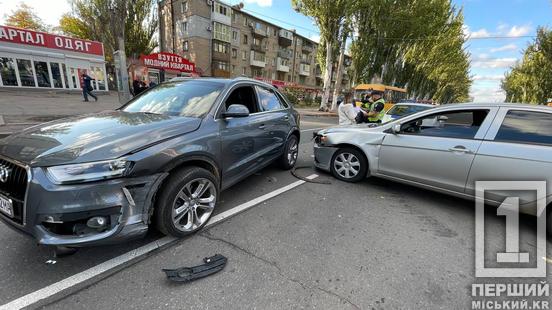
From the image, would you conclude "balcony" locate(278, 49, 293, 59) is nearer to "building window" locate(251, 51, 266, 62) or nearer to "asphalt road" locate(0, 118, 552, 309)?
"building window" locate(251, 51, 266, 62)

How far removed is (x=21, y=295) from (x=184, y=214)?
128cm

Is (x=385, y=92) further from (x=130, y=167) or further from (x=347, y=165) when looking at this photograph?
(x=130, y=167)

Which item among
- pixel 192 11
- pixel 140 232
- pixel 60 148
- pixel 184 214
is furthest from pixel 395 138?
pixel 192 11

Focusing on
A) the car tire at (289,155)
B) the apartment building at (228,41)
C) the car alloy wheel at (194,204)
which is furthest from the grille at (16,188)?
the apartment building at (228,41)

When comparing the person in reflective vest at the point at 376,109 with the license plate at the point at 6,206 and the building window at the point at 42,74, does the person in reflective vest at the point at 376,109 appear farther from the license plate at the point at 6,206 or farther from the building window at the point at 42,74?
the building window at the point at 42,74

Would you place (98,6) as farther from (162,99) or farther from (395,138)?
(395,138)

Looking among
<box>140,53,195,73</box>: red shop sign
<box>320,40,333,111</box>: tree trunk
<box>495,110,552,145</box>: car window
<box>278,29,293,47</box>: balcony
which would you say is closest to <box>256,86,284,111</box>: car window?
<box>495,110,552,145</box>: car window

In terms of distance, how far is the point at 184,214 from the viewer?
2.69 m

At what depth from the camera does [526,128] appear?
10.1ft

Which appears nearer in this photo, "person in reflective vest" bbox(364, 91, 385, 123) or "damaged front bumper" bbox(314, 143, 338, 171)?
"damaged front bumper" bbox(314, 143, 338, 171)

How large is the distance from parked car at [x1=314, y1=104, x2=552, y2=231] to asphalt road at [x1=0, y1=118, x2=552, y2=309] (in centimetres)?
53

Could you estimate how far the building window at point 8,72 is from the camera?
59.2 feet

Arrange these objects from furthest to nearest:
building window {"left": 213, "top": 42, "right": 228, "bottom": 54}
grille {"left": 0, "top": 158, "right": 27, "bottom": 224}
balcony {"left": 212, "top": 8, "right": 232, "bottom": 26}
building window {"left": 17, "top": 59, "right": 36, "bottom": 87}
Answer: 1. building window {"left": 213, "top": 42, "right": 228, "bottom": 54}
2. balcony {"left": 212, "top": 8, "right": 232, "bottom": 26}
3. building window {"left": 17, "top": 59, "right": 36, "bottom": 87}
4. grille {"left": 0, "top": 158, "right": 27, "bottom": 224}

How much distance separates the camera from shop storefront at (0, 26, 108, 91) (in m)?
18.1
